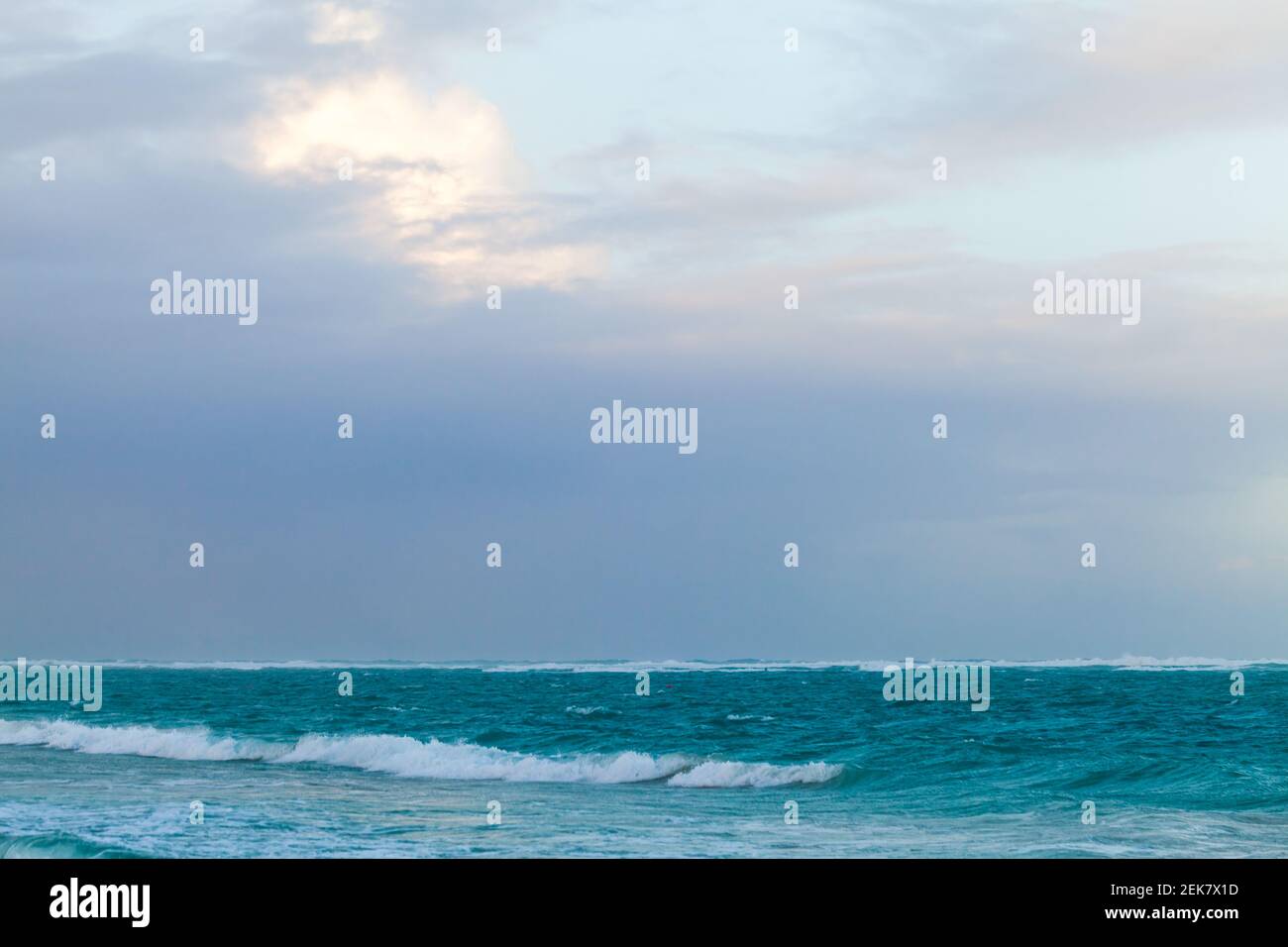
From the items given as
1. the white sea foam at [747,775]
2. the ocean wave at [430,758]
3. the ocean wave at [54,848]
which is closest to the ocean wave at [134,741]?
the ocean wave at [430,758]

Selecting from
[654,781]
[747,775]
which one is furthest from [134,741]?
[747,775]

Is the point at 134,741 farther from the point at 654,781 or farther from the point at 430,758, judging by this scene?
the point at 654,781

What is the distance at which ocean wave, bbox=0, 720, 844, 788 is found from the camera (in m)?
31.0

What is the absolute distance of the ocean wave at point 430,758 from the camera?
102ft

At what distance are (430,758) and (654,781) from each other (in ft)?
22.8

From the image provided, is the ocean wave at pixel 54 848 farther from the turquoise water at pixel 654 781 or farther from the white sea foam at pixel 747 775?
the white sea foam at pixel 747 775

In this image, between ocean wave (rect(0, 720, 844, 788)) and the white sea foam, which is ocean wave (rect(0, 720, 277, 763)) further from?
the white sea foam

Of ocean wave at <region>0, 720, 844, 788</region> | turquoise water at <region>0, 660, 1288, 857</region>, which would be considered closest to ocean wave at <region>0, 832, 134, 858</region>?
turquoise water at <region>0, 660, 1288, 857</region>

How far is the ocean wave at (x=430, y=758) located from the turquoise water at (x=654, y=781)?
4.0 inches

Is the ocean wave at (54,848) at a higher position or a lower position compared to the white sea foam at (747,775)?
higher

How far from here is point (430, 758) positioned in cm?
3434

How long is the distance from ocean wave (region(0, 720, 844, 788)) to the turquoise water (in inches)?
4.0
